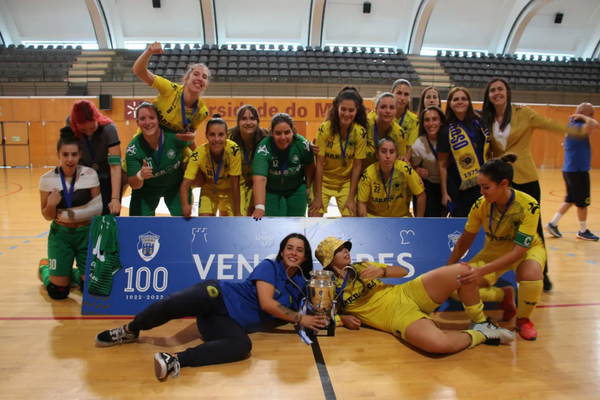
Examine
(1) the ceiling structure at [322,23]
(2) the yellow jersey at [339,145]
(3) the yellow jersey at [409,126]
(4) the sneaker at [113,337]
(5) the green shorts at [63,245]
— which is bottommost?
(4) the sneaker at [113,337]

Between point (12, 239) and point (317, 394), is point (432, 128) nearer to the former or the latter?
point (317, 394)

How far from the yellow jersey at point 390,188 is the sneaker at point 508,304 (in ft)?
3.63

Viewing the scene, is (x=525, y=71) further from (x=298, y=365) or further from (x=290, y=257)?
(x=298, y=365)

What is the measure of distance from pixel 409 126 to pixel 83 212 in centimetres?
324

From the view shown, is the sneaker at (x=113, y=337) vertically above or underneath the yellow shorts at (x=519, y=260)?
underneath

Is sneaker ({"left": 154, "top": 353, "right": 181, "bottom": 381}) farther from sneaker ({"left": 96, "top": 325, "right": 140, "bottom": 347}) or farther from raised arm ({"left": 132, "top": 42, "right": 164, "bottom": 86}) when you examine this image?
raised arm ({"left": 132, "top": 42, "right": 164, "bottom": 86})

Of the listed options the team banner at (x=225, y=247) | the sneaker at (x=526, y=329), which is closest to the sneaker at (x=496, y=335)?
the sneaker at (x=526, y=329)

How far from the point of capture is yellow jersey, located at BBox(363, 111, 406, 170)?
4012mm

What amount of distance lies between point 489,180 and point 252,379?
1.97 m

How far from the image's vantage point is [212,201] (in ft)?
13.4

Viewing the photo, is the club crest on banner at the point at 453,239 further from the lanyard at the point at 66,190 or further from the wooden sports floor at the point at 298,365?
the lanyard at the point at 66,190

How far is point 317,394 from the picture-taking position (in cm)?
213

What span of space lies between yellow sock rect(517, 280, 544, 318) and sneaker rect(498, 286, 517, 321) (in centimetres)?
21

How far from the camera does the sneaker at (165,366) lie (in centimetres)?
219
